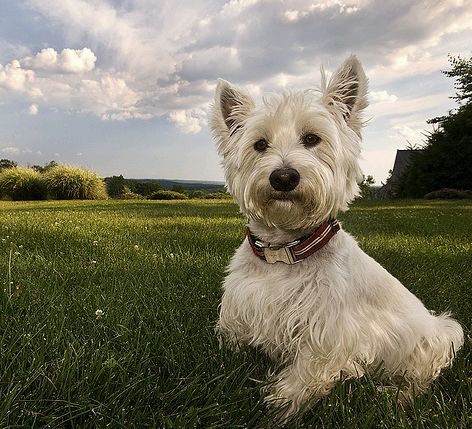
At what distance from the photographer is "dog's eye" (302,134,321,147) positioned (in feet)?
10.2

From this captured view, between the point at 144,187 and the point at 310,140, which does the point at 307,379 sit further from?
the point at 144,187

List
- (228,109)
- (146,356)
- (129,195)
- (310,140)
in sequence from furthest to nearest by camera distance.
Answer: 1. (129,195)
2. (228,109)
3. (310,140)
4. (146,356)

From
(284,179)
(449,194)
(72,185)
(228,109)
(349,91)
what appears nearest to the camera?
(284,179)

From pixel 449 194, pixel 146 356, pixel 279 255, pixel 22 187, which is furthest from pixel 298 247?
pixel 449 194

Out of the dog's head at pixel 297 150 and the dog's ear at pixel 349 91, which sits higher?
the dog's ear at pixel 349 91

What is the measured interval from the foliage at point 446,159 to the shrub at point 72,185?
71.6 feet

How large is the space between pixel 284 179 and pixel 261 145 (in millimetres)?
395

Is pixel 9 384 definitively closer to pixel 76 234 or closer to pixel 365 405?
pixel 365 405

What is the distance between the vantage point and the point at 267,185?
2.92 m

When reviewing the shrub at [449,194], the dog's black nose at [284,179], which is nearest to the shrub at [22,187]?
the shrub at [449,194]

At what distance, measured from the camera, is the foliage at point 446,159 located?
107ft

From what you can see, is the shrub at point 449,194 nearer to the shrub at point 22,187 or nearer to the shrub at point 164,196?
the shrub at point 164,196

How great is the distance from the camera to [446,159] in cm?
3319

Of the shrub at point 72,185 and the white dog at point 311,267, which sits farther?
the shrub at point 72,185
